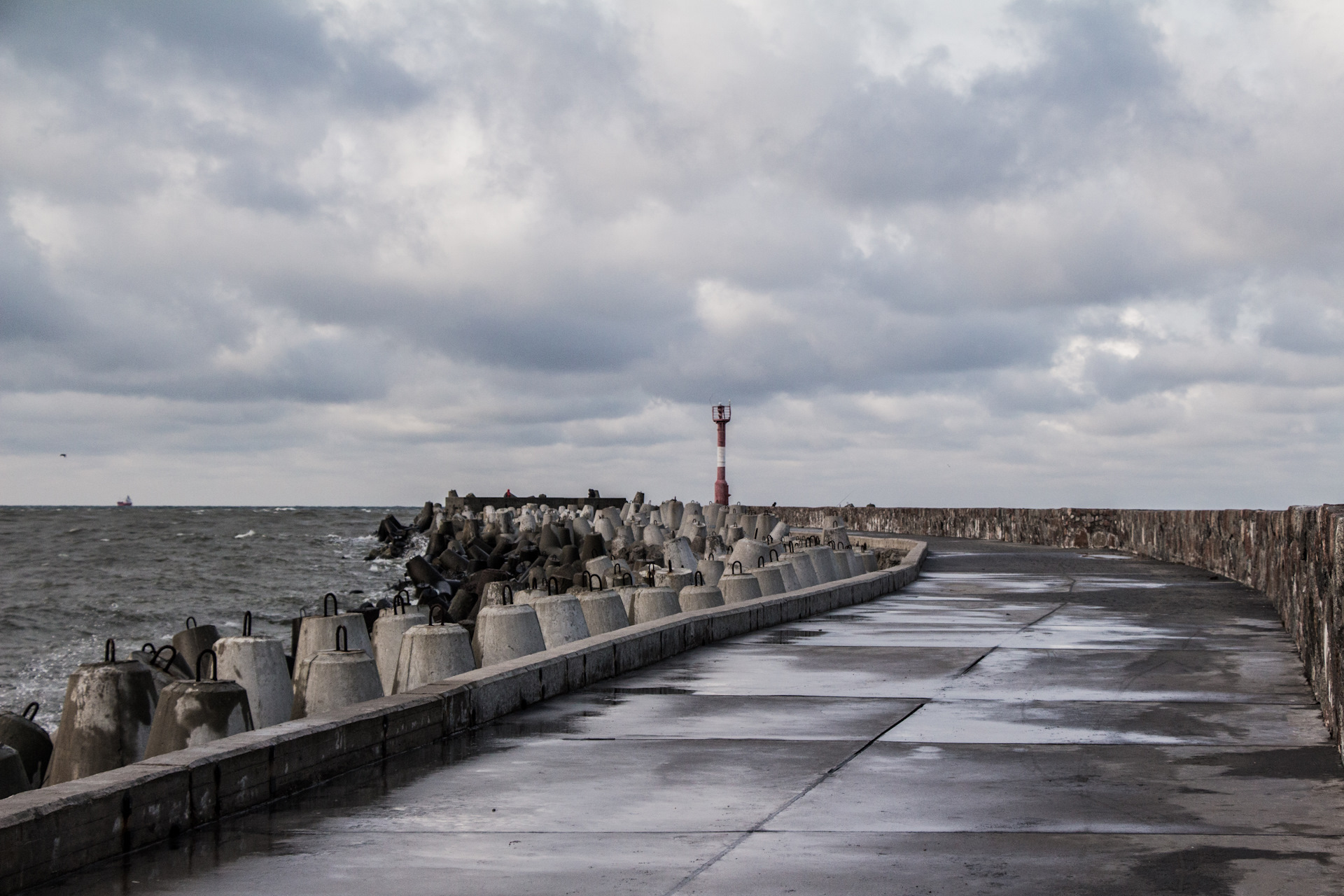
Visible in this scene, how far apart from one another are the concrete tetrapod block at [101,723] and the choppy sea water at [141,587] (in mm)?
13527

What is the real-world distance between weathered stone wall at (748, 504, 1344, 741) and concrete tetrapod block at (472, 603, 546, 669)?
4.92 metres

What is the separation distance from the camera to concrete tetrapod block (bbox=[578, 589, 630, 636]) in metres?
11.7

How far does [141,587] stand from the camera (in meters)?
47.1

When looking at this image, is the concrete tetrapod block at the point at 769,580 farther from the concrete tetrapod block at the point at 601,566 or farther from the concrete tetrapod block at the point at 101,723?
the concrete tetrapod block at the point at 101,723

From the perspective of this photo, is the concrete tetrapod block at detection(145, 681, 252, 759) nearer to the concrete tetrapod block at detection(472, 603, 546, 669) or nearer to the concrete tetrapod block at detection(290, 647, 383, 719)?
the concrete tetrapod block at detection(290, 647, 383, 719)

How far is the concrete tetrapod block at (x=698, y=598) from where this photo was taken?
13766 millimetres

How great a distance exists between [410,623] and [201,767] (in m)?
5.90

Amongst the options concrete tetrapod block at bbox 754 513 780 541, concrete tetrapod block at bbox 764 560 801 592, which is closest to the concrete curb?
concrete tetrapod block at bbox 764 560 801 592

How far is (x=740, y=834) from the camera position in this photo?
545cm

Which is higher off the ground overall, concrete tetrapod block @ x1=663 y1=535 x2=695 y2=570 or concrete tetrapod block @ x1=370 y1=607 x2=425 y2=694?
concrete tetrapod block @ x1=663 y1=535 x2=695 y2=570

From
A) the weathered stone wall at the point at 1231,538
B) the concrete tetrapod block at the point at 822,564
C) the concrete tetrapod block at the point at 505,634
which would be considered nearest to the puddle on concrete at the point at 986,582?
the concrete tetrapod block at the point at 822,564

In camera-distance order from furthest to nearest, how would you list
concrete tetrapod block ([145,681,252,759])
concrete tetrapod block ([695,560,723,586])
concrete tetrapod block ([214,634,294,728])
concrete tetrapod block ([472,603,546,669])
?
1. concrete tetrapod block ([695,560,723,586])
2. concrete tetrapod block ([472,603,546,669])
3. concrete tetrapod block ([214,634,294,728])
4. concrete tetrapod block ([145,681,252,759])

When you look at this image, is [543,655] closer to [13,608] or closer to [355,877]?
[355,877]

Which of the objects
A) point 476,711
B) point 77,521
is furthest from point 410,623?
point 77,521
